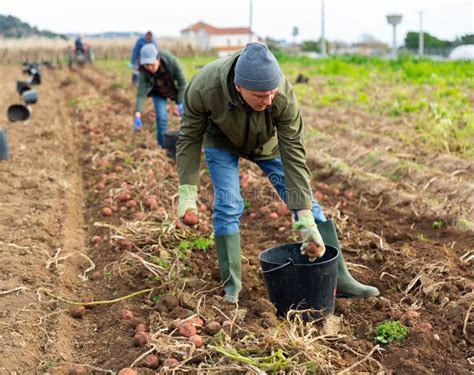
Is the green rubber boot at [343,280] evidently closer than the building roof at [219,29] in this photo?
Yes

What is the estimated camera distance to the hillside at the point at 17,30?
131ft

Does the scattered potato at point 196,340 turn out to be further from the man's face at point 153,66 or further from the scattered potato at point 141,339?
the man's face at point 153,66

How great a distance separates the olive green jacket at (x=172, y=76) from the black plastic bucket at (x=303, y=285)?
4293 mm

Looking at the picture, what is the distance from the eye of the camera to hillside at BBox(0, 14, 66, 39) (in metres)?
39.9

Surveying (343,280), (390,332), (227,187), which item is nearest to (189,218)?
(227,187)

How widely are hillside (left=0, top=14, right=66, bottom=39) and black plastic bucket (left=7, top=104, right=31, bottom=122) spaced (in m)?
30.5

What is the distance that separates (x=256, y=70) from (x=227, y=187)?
89 centimetres

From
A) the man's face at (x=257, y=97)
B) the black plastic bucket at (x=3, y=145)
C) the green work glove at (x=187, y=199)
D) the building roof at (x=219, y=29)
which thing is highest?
the building roof at (x=219, y=29)

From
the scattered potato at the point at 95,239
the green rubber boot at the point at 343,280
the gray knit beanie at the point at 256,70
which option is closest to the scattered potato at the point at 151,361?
the green rubber boot at the point at 343,280

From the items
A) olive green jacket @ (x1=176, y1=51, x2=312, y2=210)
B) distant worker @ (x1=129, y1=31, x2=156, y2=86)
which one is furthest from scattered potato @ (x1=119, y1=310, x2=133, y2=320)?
distant worker @ (x1=129, y1=31, x2=156, y2=86)

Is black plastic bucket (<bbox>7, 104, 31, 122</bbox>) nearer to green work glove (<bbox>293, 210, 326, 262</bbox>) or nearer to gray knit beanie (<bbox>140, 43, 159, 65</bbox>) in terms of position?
gray knit beanie (<bbox>140, 43, 159, 65</bbox>)

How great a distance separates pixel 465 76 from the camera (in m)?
15.0

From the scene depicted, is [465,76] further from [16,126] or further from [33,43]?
[33,43]

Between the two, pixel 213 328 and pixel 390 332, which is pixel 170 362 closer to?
pixel 213 328
